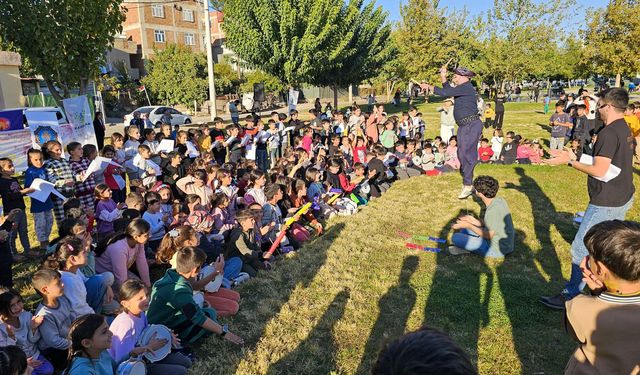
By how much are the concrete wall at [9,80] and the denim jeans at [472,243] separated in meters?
13.9

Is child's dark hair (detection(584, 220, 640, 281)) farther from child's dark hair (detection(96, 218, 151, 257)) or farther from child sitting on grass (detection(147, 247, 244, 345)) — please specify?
child's dark hair (detection(96, 218, 151, 257))

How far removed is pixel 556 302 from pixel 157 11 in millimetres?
52234

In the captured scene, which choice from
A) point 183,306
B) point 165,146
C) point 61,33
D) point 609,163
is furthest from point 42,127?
point 609,163

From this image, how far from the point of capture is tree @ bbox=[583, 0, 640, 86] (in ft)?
94.0

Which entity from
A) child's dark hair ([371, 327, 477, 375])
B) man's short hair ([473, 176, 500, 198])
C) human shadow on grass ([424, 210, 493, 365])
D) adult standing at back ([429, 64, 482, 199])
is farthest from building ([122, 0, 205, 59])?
Result: child's dark hair ([371, 327, 477, 375])

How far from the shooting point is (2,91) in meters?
13.1

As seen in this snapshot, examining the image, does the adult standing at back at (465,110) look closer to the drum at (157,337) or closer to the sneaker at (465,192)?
the sneaker at (465,192)

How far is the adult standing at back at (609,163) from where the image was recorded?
398 centimetres

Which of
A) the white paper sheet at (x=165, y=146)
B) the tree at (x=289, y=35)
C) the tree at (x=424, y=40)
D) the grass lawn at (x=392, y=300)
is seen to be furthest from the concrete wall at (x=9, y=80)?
the tree at (x=424, y=40)

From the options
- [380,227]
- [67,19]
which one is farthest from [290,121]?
[380,227]

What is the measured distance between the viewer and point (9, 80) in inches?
525

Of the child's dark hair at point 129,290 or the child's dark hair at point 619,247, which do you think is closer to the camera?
the child's dark hair at point 619,247

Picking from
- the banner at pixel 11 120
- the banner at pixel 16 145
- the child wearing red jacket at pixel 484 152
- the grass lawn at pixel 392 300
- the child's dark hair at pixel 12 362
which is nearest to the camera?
the child's dark hair at pixel 12 362

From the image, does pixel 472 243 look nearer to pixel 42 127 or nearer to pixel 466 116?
pixel 466 116
